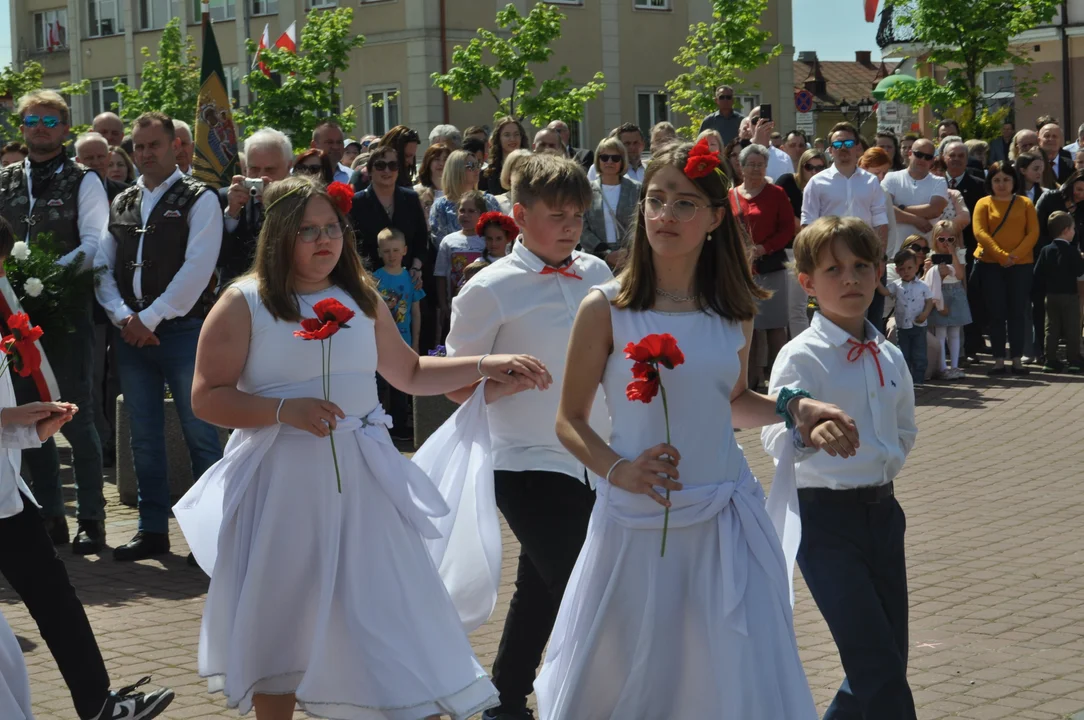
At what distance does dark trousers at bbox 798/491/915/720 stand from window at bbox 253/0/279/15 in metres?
47.2

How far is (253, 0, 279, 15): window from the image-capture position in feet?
164

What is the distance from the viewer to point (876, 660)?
15.2ft

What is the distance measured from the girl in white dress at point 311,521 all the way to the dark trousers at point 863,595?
41.1 inches

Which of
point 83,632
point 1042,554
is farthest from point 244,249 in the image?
point 1042,554

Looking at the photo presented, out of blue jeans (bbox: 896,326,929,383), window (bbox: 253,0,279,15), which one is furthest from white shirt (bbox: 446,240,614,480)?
window (bbox: 253,0,279,15)

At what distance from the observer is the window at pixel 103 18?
56.7 meters

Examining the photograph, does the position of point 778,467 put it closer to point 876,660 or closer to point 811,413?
point 811,413

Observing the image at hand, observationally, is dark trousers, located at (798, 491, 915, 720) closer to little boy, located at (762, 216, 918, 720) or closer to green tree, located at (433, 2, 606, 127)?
little boy, located at (762, 216, 918, 720)

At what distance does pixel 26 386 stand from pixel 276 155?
6.62 feet

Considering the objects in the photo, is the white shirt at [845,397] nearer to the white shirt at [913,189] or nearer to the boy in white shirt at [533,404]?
the boy in white shirt at [533,404]

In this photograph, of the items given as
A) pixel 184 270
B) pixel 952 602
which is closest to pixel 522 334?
pixel 952 602

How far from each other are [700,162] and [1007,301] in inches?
491

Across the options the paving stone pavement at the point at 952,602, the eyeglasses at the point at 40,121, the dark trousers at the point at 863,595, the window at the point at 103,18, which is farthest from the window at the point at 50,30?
the dark trousers at the point at 863,595

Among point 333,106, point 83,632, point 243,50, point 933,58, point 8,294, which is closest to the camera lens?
point 83,632
